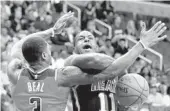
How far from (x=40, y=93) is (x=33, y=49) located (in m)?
0.41

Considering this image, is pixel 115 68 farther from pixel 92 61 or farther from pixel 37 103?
pixel 37 103

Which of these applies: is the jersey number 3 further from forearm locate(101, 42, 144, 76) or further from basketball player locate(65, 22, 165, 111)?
forearm locate(101, 42, 144, 76)

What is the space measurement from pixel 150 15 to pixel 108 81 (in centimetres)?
1293

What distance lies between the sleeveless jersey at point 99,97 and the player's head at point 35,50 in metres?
0.62

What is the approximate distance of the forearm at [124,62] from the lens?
3723 mm

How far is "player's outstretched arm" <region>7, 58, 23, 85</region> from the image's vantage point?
3891 millimetres

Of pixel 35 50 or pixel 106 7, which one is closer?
pixel 35 50

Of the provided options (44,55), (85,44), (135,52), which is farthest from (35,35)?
(135,52)

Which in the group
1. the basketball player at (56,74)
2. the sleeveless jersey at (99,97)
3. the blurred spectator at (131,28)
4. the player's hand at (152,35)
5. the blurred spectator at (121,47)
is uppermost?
the player's hand at (152,35)

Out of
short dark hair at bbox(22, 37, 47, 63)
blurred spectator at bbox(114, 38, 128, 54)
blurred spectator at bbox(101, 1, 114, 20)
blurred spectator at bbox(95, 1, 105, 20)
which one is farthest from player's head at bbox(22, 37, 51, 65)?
blurred spectator at bbox(101, 1, 114, 20)

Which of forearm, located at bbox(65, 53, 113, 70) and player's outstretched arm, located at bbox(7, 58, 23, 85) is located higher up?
forearm, located at bbox(65, 53, 113, 70)

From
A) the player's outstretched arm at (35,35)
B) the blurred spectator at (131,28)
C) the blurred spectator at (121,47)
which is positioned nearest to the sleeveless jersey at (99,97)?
the player's outstretched arm at (35,35)

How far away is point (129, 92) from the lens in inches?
166

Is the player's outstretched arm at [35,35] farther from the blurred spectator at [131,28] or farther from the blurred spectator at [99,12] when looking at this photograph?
the blurred spectator at [131,28]
